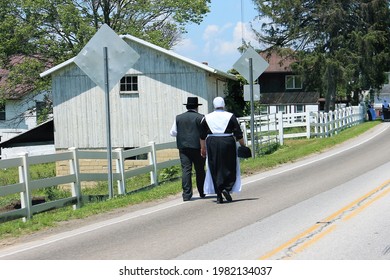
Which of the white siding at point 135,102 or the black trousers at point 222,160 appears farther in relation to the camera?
the white siding at point 135,102

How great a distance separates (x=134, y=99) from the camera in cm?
3388

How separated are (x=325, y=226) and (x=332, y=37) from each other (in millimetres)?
46107

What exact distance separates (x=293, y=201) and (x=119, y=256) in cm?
507

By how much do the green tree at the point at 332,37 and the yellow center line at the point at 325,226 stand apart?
133 feet

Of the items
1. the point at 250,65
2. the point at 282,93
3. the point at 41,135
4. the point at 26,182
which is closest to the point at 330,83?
the point at 282,93

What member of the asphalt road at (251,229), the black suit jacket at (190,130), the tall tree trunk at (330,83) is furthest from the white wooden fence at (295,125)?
the tall tree trunk at (330,83)

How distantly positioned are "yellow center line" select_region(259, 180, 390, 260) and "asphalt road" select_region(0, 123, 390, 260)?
0.04 feet

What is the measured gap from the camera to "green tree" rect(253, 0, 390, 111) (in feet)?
172

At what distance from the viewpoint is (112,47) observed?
46.2 feet

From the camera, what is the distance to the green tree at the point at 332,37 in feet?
172

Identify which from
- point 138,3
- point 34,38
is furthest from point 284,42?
point 34,38

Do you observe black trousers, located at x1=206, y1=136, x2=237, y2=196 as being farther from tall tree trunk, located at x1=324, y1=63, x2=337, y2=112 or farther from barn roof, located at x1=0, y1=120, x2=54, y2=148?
tall tree trunk, located at x1=324, y1=63, x2=337, y2=112

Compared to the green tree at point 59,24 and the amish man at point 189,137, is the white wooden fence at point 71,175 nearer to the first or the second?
the amish man at point 189,137

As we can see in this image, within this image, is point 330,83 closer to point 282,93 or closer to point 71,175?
point 282,93
